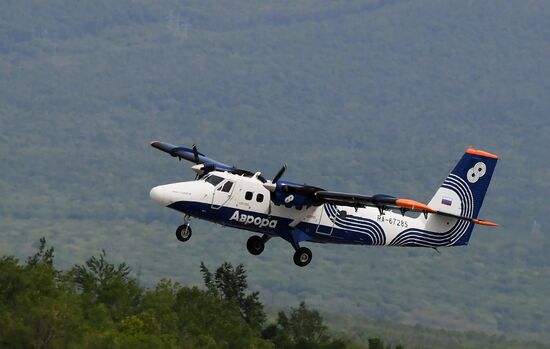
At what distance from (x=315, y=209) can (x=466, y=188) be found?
7.86m

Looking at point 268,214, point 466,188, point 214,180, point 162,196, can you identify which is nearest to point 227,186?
point 214,180

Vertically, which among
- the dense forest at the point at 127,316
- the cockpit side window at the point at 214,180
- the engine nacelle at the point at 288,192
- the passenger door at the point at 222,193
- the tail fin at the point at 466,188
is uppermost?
the tail fin at the point at 466,188

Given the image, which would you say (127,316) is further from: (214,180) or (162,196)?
(162,196)

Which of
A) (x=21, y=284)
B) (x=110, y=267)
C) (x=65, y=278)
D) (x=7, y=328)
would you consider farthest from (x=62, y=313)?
(x=110, y=267)

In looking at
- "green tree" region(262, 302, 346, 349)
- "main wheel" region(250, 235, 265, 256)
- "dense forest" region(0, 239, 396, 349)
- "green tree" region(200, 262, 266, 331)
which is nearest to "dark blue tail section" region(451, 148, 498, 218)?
"main wheel" region(250, 235, 265, 256)

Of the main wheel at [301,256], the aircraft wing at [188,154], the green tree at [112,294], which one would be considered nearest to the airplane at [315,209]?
the main wheel at [301,256]

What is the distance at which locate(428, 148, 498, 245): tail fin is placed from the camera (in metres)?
72.4

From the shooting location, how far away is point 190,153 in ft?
250

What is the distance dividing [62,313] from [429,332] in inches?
4410

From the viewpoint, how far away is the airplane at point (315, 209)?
66.9 metres

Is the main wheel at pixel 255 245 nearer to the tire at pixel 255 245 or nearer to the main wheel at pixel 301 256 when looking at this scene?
the tire at pixel 255 245

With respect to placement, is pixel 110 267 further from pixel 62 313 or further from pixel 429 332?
pixel 429 332

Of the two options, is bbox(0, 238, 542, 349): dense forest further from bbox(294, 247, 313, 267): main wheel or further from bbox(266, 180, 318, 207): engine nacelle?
bbox(266, 180, 318, 207): engine nacelle

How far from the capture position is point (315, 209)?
69.1 metres
